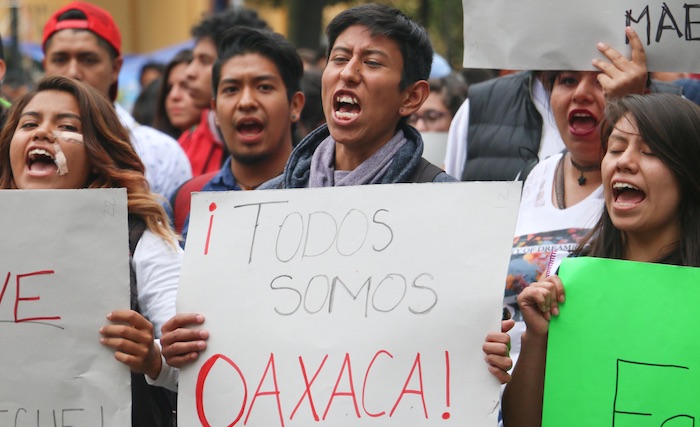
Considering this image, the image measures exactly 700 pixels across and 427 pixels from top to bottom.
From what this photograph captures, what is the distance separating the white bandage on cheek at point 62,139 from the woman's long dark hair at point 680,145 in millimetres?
1648

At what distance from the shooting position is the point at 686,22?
11.9 ft

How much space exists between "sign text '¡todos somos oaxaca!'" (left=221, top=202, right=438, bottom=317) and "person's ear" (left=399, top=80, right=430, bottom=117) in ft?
1.69

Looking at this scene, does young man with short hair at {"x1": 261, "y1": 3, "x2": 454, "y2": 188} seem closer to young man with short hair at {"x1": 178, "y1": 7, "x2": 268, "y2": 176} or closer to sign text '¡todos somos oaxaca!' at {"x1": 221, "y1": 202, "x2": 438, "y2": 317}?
sign text '¡todos somos oaxaca!' at {"x1": 221, "y1": 202, "x2": 438, "y2": 317}

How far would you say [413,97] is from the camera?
344 centimetres

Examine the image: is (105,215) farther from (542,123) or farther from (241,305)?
(542,123)

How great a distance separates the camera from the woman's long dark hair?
9.88 feet

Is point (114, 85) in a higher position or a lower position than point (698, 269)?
higher

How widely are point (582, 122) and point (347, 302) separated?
1.37 m

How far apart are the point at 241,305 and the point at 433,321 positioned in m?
0.51

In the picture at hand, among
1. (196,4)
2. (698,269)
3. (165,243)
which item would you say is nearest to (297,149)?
(165,243)

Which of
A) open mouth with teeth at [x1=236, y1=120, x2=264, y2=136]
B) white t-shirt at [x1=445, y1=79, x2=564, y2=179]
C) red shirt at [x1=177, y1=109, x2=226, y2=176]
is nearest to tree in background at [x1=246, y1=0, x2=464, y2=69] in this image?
red shirt at [x1=177, y1=109, x2=226, y2=176]

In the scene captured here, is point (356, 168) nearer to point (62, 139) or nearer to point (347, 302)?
point (347, 302)

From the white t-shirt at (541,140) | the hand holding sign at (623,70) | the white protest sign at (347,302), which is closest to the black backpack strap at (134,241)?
the white protest sign at (347,302)

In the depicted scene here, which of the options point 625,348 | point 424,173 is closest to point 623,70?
point 424,173
